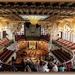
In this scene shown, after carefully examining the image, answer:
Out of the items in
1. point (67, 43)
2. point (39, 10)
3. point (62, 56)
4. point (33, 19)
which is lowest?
point (62, 56)

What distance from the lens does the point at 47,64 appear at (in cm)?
961

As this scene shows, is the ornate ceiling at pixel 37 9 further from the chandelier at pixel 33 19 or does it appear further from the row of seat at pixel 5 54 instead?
the row of seat at pixel 5 54

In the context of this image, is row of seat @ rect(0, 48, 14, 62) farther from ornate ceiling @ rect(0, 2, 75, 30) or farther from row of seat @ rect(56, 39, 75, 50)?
row of seat @ rect(56, 39, 75, 50)

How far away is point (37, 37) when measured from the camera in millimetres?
9602

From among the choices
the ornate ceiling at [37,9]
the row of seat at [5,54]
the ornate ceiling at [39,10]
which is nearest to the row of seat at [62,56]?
the ornate ceiling at [39,10]

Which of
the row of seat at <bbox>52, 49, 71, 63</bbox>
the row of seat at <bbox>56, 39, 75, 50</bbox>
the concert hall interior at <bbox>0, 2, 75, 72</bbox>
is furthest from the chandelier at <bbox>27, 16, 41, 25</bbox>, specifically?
the row of seat at <bbox>52, 49, 71, 63</bbox>

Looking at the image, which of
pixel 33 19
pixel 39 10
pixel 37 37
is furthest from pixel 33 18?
pixel 37 37

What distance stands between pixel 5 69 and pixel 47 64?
890 mm

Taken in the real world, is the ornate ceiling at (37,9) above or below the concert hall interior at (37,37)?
above

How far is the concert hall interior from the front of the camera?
9.52m

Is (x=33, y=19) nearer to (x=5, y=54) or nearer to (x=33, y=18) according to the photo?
(x=33, y=18)

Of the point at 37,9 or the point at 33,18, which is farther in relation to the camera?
the point at 33,18

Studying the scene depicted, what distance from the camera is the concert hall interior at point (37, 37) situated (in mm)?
9516

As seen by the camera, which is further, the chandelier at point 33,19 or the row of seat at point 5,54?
the chandelier at point 33,19
